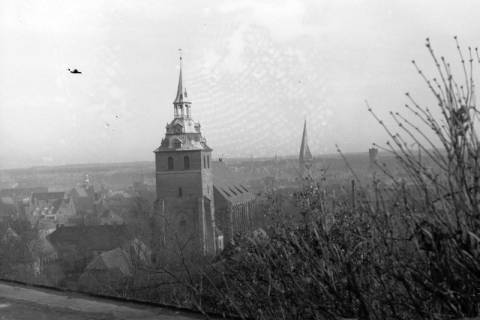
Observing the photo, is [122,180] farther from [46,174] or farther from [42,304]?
[42,304]

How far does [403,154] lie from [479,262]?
786mm

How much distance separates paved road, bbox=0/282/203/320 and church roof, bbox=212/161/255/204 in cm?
4336

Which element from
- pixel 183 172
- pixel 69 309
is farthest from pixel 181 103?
pixel 69 309

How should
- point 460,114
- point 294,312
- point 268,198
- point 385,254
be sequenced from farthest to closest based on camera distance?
point 268,198, point 294,312, point 385,254, point 460,114

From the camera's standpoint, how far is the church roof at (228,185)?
2002 inches

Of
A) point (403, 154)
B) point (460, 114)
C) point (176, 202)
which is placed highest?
point (460, 114)

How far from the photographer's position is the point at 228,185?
5450cm

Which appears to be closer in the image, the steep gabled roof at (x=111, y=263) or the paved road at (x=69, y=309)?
the paved road at (x=69, y=309)

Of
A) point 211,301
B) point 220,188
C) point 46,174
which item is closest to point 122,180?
point 46,174

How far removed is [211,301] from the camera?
8.60 m

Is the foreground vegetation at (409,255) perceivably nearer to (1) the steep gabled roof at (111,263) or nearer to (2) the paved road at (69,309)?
(2) the paved road at (69,309)

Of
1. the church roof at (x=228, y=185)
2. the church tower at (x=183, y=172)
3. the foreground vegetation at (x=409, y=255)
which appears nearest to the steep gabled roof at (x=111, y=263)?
the church tower at (x=183, y=172)

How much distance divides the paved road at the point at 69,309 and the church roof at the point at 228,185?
43.4 m

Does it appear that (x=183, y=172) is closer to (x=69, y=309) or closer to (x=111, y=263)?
(x=111, y=263)
